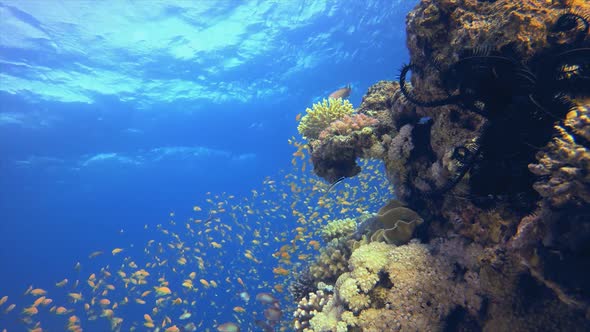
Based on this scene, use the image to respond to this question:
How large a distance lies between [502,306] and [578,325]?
2.06 feet

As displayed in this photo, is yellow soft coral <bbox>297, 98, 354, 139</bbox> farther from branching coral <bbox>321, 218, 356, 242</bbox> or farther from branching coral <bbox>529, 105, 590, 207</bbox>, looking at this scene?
branching coral <bbox>529, 105, 590, 207</bbox>

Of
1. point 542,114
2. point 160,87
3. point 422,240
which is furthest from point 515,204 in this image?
point 160,87

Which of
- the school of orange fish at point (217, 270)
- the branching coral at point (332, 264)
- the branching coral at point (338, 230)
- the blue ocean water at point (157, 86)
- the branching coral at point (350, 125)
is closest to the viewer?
the branching coral at point (350, 125)

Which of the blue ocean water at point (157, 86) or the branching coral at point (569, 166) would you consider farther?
the blue ocean water at point (157, 86)

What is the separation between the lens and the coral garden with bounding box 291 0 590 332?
251cm

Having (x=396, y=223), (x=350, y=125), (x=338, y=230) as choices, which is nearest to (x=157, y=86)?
(x=338, y=230)

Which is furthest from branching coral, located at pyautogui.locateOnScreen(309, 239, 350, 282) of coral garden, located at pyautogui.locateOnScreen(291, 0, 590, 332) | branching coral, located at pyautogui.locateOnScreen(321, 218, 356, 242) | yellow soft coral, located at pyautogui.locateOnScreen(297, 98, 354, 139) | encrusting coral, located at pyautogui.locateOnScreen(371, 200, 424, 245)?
yellow soft coral, located at pyautogui.locateOnScreen(297, 98, 354, 139)

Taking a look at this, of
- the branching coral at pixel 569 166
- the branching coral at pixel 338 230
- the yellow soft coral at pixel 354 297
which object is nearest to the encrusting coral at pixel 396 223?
the yellow soft coral at pixel 354 297

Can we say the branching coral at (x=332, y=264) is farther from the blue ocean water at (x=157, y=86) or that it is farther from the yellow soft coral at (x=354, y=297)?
the blue ocean water at (x=157, y=86)

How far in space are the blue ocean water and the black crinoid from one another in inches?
418

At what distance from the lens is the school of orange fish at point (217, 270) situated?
39.8 feet

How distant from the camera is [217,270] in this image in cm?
5044

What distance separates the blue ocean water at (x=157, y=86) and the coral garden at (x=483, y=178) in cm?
876

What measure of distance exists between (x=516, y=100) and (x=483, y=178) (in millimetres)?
861
